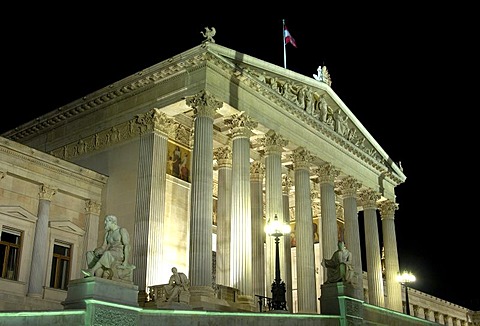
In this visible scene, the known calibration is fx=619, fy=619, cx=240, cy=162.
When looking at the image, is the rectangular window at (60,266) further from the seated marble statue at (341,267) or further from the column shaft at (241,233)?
the seated marble statue at (341,267)

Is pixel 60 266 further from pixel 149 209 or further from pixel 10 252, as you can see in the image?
pixel 149 209

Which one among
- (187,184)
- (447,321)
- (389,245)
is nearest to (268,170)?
(187,184)

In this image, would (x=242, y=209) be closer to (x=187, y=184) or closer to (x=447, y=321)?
(x=187, y=184)

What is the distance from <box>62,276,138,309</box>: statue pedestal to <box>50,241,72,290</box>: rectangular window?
15.6 m

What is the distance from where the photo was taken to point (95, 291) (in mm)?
16828

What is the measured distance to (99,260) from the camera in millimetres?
17484

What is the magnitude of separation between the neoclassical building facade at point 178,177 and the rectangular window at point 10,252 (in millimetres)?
71

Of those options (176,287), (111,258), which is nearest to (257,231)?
(176,287)

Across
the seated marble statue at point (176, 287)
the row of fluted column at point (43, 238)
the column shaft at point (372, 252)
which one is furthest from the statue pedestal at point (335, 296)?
the column shaft at point (372, 252)

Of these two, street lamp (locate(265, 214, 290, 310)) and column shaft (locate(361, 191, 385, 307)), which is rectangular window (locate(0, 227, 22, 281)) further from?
column shaft (locate(361, 191, 385, 307))

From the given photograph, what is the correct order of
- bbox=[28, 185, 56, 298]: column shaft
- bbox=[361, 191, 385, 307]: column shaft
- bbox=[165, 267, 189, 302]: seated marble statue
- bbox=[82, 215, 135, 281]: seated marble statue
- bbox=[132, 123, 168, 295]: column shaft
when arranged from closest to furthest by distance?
bbox=[82, 215, 135, 281]: seated marble statue, bbox=[165, 267, 189, 302]: seated marble statue, bbox=[132, 123, 168, 295]: column shaft, bbox=[28, 185, 56, 298]: column shaft, bbox=[361, 191, 385, 307]: column shaft

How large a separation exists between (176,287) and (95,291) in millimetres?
8179

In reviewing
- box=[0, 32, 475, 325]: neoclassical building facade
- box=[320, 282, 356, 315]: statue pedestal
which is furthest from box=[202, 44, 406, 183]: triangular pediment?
box=[320, 282, 356, 315]: statue pedestal

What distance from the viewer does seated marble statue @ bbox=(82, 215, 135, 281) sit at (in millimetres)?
17391
